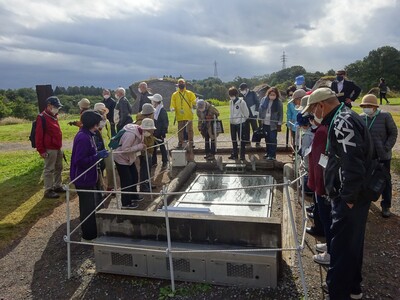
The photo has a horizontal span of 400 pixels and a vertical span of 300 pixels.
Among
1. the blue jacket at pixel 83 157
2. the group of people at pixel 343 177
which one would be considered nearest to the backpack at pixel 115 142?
the blue jacket at pixel 83 157

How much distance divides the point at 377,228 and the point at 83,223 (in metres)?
5.00

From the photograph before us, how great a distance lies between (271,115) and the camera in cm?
925

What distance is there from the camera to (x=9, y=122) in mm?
29531

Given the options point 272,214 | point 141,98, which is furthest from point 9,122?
point 272,214

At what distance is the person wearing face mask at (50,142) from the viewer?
7.37 meters

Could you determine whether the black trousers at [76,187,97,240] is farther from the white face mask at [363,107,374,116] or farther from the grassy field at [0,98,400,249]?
the white face mask at [363,107,374,116]

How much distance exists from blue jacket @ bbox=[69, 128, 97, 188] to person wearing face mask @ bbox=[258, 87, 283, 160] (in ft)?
17.6

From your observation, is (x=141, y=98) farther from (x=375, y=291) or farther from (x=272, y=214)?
(x=375, y=291)

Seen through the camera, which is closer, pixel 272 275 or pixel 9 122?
pixel 272 275

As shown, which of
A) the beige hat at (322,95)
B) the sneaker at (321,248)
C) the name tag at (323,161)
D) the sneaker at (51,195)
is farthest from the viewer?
the sneaker at (51,195)

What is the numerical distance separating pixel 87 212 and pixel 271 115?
19.1ft

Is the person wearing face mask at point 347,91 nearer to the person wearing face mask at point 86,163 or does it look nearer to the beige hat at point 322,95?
the beige hat at point 322,95

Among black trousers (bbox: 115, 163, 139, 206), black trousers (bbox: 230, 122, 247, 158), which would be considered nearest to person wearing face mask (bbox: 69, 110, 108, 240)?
black trousers (bbox: 115, 163, 139, 206)

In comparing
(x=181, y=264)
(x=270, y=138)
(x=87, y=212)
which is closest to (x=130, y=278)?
(x=181, y=264)
